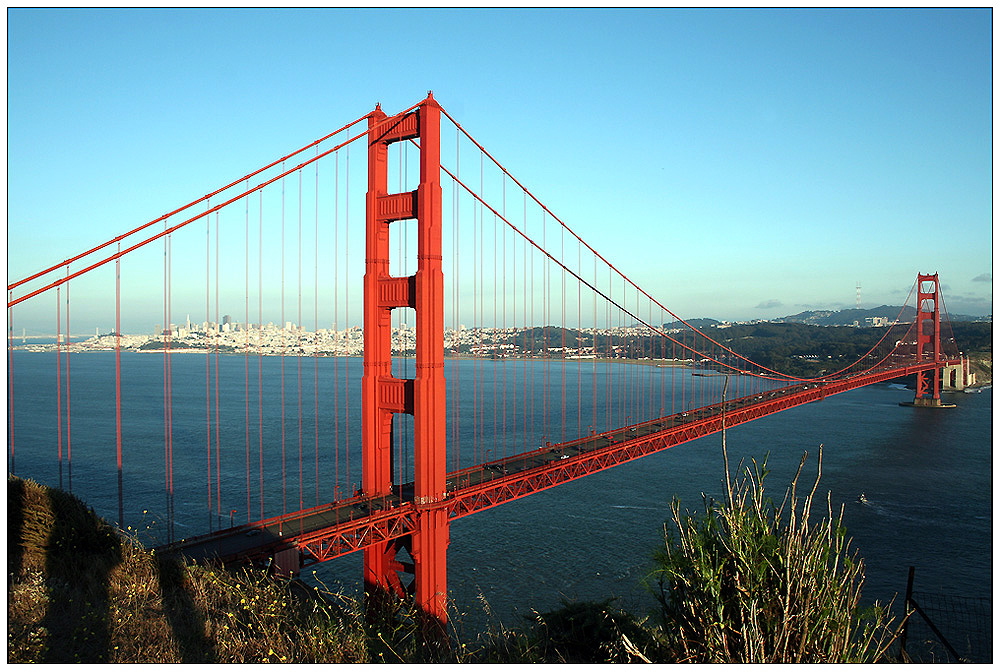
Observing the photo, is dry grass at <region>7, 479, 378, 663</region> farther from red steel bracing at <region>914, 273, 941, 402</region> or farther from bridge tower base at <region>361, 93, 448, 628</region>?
red steel bracing at <region>914, 273, 941, 402</region>

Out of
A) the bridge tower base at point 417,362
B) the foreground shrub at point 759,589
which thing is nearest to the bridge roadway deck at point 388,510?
the bridge tower base at point 417,362

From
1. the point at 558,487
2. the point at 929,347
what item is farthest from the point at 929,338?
the point at 558,487

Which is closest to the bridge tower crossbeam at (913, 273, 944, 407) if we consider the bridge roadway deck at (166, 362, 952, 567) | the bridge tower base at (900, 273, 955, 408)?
the bridge tower base at (900, 273, 955, 408)

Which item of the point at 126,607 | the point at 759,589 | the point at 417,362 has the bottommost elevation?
the point at 126,607

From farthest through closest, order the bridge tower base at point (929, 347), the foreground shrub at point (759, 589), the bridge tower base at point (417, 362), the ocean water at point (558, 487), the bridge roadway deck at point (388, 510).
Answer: the bridge tower base at point (929, 347)
the ocean water at point (558, 487)
the bridge tower base at point (417, 362)
the bridge roadway deck at point (388, 510)
the foreground shrub at point (759, 589)

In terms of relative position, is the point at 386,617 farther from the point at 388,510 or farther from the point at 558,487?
the point at 558,487

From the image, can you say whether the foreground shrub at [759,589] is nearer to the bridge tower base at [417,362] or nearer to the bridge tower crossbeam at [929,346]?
the bridge tower base at [417,362]
